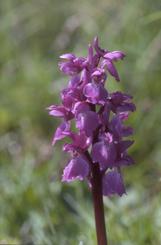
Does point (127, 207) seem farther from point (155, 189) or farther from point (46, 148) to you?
point (46, 148)

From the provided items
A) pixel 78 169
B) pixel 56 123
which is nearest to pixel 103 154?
pixel 78 169

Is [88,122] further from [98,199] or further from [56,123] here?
[56,123]

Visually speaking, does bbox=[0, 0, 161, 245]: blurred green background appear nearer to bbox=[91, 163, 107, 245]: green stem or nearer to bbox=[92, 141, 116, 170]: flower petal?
bbox=[91, 163, 107, 245]: green stem

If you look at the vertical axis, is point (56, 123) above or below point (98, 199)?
above

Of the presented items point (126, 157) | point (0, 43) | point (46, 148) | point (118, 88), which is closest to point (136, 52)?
point (118, 88)

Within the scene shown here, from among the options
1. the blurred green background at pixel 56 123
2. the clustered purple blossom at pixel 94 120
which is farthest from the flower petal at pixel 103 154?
the blurred green background at pixel 56 123

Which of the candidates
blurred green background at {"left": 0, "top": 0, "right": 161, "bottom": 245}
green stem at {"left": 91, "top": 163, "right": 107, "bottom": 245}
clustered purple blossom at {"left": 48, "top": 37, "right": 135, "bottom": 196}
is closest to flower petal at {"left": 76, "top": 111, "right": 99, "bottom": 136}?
clustered purple blossom at {"left": 48, "top": 37, "right": 135, "bottom": 196}
